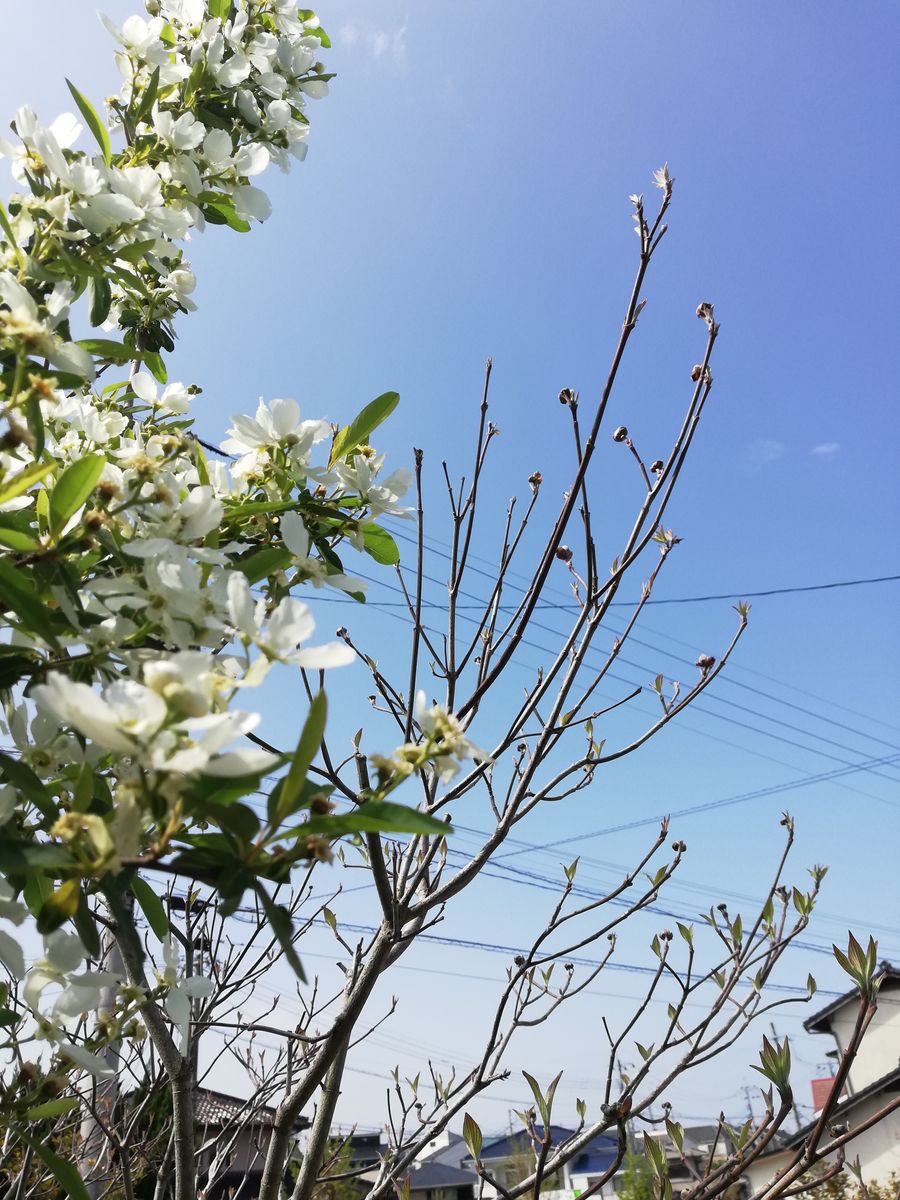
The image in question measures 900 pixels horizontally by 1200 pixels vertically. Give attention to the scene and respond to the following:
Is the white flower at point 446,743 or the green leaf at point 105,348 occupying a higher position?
the green leaf at point 105,348

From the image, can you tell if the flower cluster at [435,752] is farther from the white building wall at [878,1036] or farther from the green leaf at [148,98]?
the white building wall at [878,1036]

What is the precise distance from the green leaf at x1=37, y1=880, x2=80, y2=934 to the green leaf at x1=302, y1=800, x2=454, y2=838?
17cm

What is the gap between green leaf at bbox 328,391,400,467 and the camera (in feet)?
3.58

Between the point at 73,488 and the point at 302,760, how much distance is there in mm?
420

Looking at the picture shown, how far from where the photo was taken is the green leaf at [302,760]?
583 millimetres

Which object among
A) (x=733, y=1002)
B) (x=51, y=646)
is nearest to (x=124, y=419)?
(x=51, y=646)

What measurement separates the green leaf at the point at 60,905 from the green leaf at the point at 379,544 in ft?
2.12

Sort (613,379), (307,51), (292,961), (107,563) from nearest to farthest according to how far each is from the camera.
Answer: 1. (292,961)
2. (107,563)
3. (613,379)
4. (307,51)

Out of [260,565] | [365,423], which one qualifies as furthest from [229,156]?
[260,565]

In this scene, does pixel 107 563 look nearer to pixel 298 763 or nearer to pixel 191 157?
pixel 298 763

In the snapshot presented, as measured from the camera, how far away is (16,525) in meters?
0.81

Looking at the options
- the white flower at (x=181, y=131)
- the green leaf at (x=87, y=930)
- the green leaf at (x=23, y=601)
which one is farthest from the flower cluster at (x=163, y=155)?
the green leaf at (x=87, y=930)

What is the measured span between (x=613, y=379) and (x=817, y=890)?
1.46m

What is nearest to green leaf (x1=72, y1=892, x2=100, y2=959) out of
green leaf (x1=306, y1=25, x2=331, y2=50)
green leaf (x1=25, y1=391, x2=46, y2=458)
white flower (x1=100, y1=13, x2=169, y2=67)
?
green leaf (x1=25, y1=391, x2=46, y2=458)
